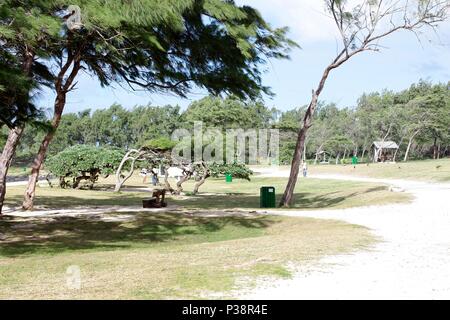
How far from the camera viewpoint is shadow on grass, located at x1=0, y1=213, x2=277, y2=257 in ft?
39.8

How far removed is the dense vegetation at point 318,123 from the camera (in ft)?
206

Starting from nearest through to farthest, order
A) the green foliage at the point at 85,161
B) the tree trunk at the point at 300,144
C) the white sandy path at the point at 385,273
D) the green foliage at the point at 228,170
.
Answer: the white sandy path at the point at 385,273 → the tree trunk at the point at 300,144 → the green foliage at the point at 228,170 → the green foliage at the point at 85,161

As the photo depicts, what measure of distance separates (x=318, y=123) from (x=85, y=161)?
61.6 meters

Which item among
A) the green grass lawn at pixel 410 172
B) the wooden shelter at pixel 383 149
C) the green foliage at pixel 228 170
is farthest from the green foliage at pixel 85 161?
the wooden shelter at pixel 383 149

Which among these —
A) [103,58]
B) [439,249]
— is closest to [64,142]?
[103,58]

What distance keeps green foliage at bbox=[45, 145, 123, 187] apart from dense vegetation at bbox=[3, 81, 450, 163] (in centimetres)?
2736

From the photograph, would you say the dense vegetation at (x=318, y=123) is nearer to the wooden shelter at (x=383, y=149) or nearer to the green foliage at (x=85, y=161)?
A: the wooden shelter at (x=383, y=149)

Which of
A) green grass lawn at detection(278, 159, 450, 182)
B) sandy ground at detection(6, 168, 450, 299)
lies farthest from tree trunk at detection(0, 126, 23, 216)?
green grass lawn at detection(278, 159, 450, 182)

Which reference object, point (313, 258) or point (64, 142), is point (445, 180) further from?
point (64, 142)

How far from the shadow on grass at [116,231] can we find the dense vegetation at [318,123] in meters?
41.7

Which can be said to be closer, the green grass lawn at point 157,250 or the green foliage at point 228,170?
the green grass lawn at point 157,250

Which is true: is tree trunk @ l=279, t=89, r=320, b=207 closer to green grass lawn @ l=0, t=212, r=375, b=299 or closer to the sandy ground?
green grass lawn @ l=0, t=212, r=375, b=299

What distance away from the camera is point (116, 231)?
14.7m
